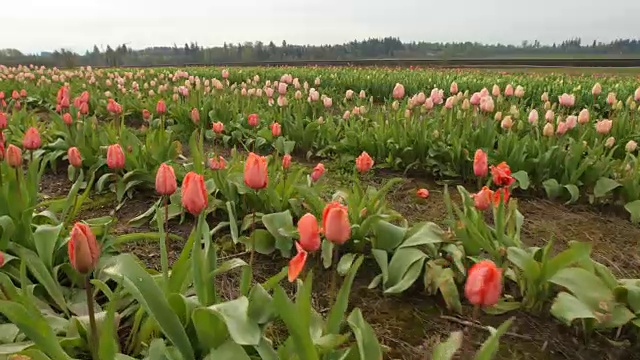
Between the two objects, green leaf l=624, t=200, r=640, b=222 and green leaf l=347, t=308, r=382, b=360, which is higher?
green leaf l=347, t=308, r=382, b=360

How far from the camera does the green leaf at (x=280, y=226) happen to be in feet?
8.19

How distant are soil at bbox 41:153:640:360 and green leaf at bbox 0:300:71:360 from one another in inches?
31.0

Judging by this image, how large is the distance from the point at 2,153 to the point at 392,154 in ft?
9.76

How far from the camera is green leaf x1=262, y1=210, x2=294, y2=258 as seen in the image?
8.19 ft

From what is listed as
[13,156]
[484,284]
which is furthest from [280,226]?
[484,284]

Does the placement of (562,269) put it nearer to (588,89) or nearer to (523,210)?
(523,210)

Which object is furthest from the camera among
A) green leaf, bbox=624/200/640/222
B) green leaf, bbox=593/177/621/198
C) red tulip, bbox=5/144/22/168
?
green leaf, bbox=593/177/621/198

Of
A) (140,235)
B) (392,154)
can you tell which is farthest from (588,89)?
(140,235)

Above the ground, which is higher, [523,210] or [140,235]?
[140,235]

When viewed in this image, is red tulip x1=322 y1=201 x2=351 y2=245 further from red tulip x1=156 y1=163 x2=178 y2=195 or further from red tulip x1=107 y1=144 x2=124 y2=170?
red tulip x1=107 y1=144 x2=124 y2=170

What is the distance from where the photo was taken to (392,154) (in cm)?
437

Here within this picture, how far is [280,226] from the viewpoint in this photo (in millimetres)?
2551

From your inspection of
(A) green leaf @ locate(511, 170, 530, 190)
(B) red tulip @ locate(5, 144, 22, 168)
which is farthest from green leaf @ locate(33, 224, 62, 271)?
(A) green leaf @ locate(511, 170, 530, 190)

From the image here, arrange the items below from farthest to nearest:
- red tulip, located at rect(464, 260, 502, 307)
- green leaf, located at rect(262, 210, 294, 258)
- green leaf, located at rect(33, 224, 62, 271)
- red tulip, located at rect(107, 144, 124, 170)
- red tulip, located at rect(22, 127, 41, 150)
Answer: red tulip, located at rect(22, 127, 41, 150) < green leaf, located at rect(262, 210, 294, 258) < red tulip, located at rect(107, 144, 124, 170) < green leaf, located at rect(33, 224, 62, 271) < red tulip, located at rect(464, 260, 502, 307)
